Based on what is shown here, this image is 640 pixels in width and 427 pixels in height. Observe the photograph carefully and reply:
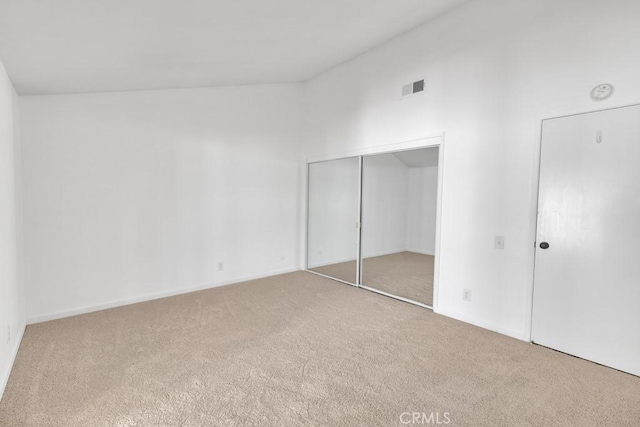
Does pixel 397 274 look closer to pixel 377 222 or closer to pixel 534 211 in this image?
pixel 377 222

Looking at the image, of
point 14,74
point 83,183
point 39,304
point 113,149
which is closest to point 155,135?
point 113,149

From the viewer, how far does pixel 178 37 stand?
7.84 feet

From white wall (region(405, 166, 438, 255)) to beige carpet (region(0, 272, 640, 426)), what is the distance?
3524 mm

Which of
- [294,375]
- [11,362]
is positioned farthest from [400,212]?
[11,362]

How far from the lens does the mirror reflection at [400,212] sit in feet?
19.5

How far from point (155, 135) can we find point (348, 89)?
2647mm

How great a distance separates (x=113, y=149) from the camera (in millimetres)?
3590

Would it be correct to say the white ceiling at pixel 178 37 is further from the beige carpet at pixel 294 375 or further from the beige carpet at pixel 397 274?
the beige carpet at pixel 397 274

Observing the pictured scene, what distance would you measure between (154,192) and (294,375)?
283 centimetres

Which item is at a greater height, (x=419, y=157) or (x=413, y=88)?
(x=413, y=88)

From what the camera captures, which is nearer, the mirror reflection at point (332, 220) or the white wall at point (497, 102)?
the white wall at point (497, 102)

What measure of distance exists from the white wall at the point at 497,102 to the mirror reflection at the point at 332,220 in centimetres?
138

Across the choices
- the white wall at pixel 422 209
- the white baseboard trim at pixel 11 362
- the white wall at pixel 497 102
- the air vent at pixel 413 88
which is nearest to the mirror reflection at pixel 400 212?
the white wall at pixel 422 209

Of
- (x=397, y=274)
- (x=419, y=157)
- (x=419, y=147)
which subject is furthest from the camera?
(x=419, y=157)
